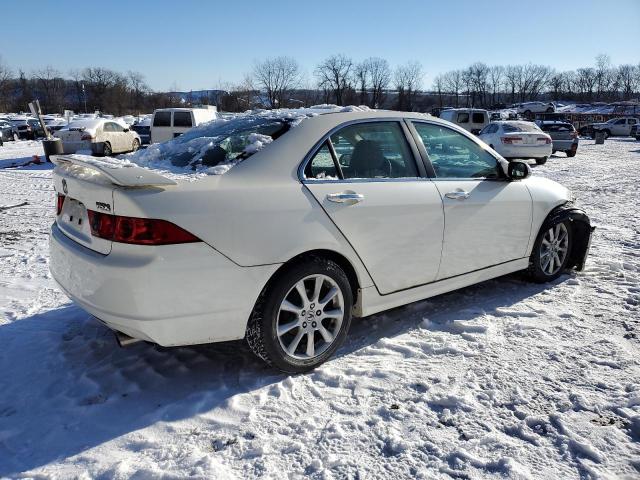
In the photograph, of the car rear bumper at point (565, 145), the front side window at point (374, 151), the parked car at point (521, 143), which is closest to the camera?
the front side window at point (374, 151)

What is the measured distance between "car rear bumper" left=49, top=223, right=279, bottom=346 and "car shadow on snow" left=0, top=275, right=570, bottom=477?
0.41 metres

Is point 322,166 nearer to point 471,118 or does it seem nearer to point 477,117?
point 471,118

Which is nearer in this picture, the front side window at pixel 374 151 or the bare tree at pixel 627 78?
the front side window at pixel 374 151

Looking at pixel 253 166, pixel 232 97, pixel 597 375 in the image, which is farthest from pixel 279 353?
pixel 232 97

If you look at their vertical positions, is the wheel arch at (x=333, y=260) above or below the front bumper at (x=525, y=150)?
below

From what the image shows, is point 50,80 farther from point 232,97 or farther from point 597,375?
point 597,375

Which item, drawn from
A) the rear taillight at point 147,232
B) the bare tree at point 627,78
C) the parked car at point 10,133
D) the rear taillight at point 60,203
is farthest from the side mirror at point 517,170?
the bare tree at point 627,78

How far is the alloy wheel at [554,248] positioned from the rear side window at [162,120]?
Result: 641 inches

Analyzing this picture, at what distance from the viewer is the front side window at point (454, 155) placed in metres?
3.79

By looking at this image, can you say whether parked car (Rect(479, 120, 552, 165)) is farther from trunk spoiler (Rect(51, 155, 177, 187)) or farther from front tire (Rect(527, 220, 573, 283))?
trunk spoiler (Rect(51, 155, 177, 187))

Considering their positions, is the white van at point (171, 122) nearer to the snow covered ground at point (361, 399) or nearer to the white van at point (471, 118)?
the white van at point (471, 118)

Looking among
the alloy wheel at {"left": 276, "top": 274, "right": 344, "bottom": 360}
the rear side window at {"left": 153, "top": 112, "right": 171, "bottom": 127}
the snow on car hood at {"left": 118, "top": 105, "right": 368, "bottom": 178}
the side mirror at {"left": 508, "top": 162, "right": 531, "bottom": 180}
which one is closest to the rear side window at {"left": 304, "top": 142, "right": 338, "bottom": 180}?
the snow on car hood at {"left": 118, "top": 105, "right": 368, "bottom": 178}

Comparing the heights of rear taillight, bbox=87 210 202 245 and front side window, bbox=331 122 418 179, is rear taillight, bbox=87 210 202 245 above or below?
below

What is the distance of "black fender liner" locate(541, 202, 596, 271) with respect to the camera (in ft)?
15.1
